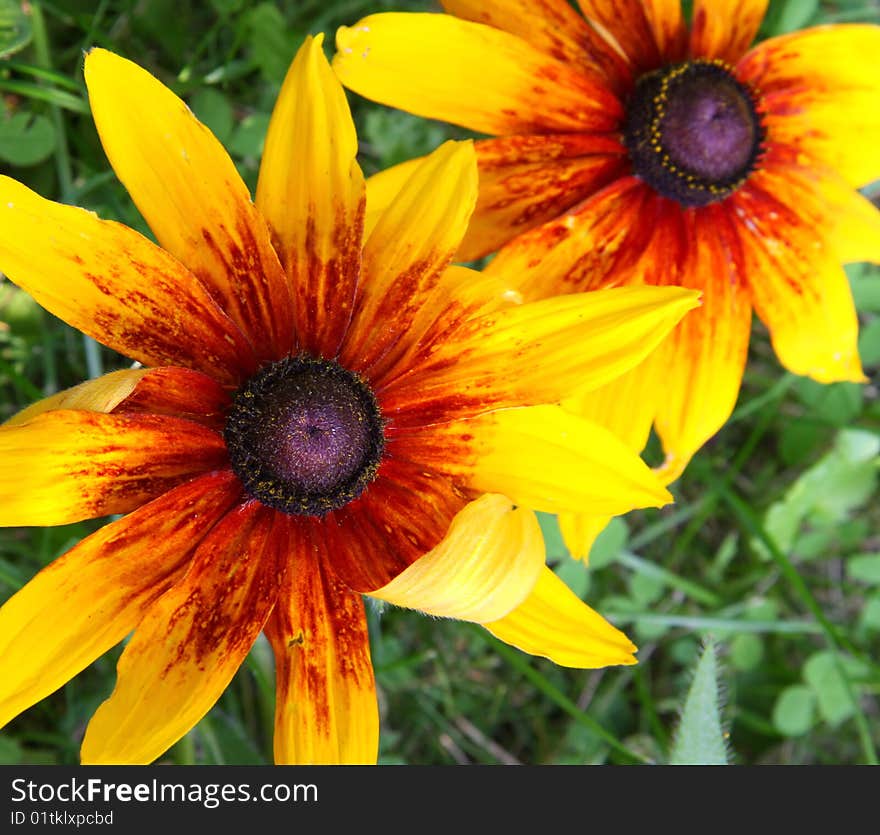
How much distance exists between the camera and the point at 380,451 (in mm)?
1469

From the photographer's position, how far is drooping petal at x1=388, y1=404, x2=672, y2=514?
1.47 metres

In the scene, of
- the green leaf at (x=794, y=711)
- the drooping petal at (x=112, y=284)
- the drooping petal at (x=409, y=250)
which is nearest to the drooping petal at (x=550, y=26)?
the drooping petal at (x=409, y=250)

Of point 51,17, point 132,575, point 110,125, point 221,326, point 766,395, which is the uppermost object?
point 51,17

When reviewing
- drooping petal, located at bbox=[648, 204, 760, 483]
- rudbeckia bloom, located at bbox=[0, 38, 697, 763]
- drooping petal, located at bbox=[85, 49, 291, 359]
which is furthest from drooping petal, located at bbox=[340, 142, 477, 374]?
drooping petal, located at bbox=[648, 204, 760, 483]

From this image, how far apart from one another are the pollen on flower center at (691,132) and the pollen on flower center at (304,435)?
67cm

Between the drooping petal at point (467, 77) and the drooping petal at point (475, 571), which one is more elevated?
the drooping petal at point (467, 77)

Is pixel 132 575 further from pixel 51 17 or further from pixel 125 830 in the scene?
pixel 51 17

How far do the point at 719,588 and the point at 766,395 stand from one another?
549mm

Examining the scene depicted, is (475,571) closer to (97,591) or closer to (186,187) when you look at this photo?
(97,591)

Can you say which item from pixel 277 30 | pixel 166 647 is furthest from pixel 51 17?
pixel 166 647

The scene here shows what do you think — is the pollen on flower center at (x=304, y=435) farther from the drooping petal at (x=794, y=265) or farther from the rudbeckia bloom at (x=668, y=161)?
the drooping petal at (x=794, y=265)

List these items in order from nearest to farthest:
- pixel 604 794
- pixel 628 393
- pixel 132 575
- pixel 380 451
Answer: pixel 132 575
pixel 380 451
pixel 628 393
pixel 604 794

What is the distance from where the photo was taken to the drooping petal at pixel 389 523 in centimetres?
147

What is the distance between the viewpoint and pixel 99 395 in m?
1.23
